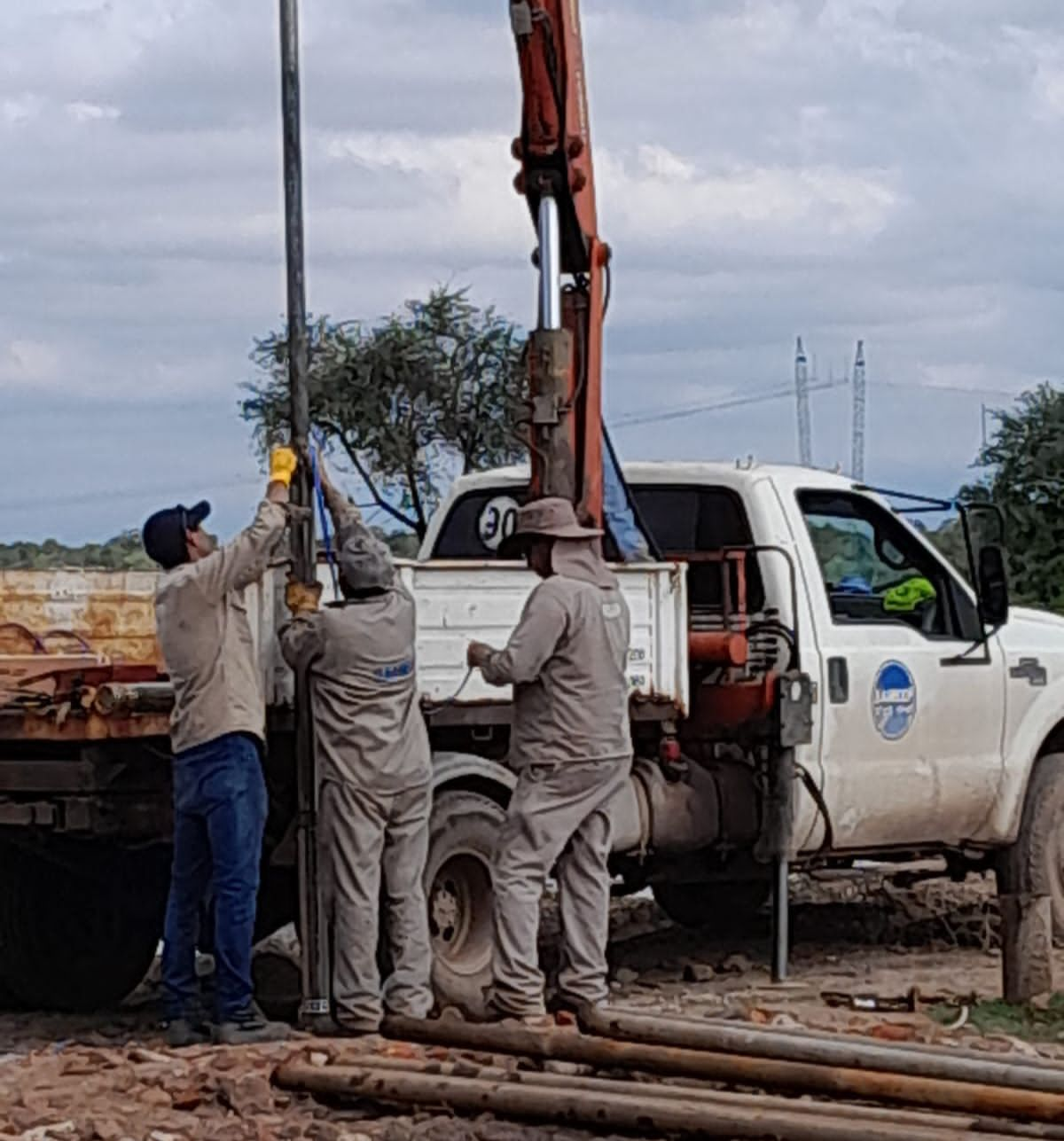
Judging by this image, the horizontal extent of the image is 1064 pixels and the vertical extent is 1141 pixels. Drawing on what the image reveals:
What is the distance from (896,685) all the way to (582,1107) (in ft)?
18.1

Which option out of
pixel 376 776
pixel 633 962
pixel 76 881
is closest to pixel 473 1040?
pixel 376 776

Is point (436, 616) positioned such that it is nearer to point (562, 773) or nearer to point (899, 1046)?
point (562, 773)

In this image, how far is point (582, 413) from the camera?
11438 millimetres

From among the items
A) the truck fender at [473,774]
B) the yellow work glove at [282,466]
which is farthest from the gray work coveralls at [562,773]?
the yellow work glove at [282,466]

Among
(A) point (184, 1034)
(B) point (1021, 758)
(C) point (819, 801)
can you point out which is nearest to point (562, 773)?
(A) point (184, 1034)

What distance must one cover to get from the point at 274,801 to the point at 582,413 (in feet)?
7.66

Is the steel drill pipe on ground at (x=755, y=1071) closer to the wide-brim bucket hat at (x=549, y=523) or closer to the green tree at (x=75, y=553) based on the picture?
the wide-brim bucket hat at (x=549, y=523)

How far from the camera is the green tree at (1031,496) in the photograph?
80.4 feet

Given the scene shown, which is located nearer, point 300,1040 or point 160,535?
point 300,1040

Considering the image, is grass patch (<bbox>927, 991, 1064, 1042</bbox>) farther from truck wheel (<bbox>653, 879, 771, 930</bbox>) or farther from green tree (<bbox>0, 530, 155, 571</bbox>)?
green tree (<bbox>0, 530, 155, 571</bbox>)

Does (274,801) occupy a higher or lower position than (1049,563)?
lower

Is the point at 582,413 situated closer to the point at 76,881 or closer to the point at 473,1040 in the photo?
the point at 76,881

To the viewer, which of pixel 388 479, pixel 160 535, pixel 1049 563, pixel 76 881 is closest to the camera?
pixel 160 535

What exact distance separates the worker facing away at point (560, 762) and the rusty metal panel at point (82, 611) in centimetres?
250
